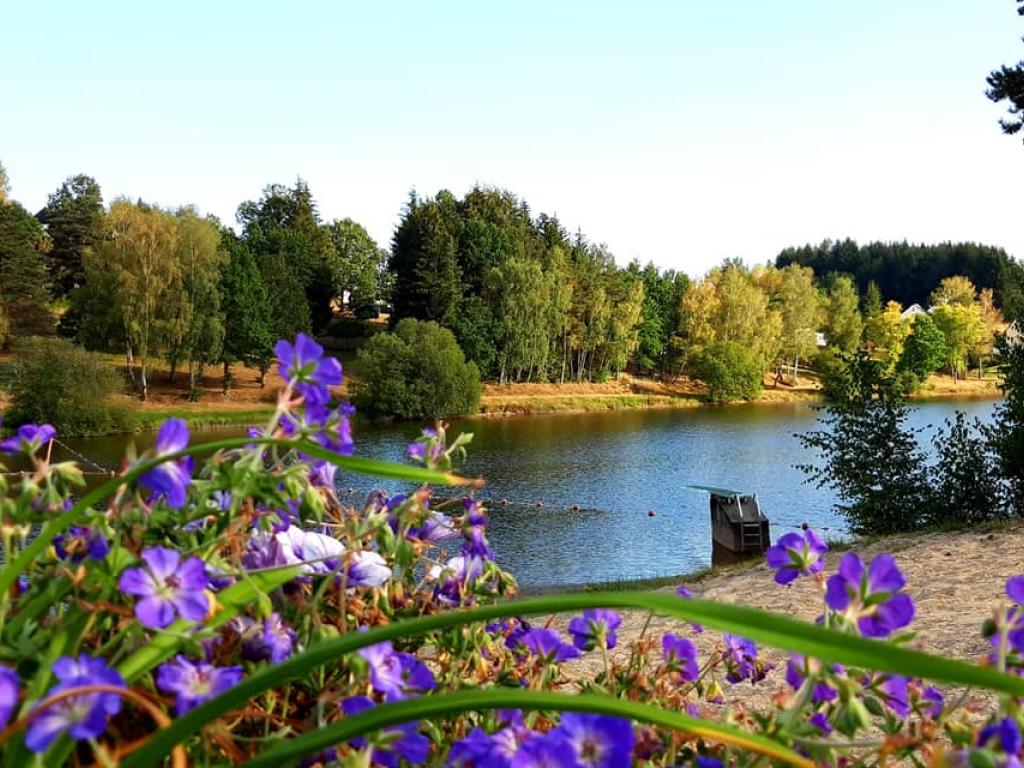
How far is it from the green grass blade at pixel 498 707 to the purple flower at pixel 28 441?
48 centimetres

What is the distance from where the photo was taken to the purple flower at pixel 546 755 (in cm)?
58

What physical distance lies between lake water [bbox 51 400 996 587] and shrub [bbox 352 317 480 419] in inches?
58.9

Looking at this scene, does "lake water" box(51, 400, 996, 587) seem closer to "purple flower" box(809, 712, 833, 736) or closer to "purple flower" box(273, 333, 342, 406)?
"purple flower" box(273, 333, 342, 406)

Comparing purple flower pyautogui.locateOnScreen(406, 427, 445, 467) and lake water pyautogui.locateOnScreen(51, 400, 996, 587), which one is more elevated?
purple flower pyautogui.locateOnScreen(406, 427, 445, 467)

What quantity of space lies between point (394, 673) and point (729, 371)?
1833 inches

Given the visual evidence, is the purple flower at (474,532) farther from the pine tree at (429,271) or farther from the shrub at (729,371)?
the shrub at (729,371)

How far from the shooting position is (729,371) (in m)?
45.8

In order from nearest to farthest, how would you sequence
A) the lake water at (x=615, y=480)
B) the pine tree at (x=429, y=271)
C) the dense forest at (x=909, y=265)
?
the lake water at (x=615, y=480) → the pine tree at (x=429, y=271) → the dense forest at (x=909, y=265)

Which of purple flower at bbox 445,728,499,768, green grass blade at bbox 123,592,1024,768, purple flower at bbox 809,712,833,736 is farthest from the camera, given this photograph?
purple flower at bbox 809,712,833,736

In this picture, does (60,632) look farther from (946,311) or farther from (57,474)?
(946,311)

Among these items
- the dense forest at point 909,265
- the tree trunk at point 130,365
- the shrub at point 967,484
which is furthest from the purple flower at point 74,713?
the dense forest at point 909,265

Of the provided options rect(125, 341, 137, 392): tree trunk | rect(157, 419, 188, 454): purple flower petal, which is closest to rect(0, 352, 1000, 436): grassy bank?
rect(125, 341, 137, 392): tree trunk

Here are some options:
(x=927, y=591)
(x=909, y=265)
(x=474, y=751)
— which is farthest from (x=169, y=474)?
(x=909, y=265)

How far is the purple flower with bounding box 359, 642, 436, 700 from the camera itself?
76 cm
